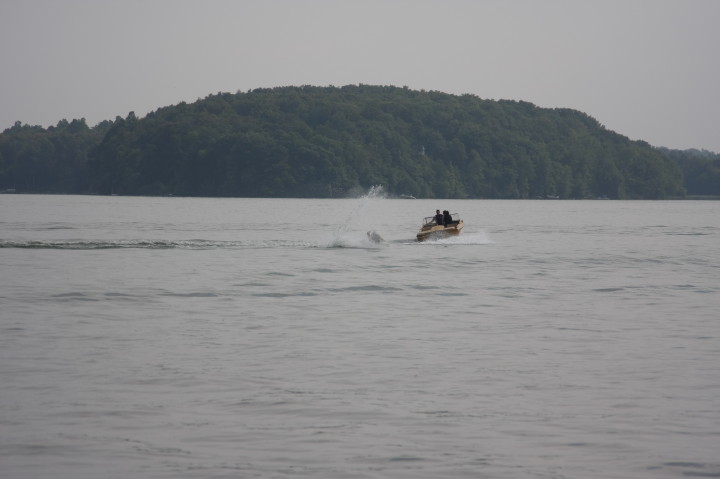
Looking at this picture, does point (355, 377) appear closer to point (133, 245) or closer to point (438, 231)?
point (133, 245)

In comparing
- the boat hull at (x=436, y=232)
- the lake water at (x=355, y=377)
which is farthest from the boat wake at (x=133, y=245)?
the lake water at (x=355, y=377)

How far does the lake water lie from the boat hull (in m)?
21.0

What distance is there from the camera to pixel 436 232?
5659cm

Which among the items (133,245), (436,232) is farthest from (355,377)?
(436,232)

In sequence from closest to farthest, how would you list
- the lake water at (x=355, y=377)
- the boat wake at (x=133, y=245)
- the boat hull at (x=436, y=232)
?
the lake water at (x=355, y=377) → the boat wake at (x=133, y=245) → the boat hull at (x=436, y=232)

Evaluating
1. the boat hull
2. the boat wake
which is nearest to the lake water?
the boat wake

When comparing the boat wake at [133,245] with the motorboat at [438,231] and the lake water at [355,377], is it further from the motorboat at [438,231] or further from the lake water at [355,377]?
the lake water at [355,377]

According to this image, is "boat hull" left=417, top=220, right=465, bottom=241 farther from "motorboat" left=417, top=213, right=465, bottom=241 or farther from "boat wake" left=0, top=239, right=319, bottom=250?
"boat wake" left=0, top=239, right=319, bottom=250

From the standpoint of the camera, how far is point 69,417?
42.2ft

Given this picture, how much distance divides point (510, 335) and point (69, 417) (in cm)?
1103

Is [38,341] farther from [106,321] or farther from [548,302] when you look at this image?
[548,302]

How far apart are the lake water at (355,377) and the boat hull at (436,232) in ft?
68.7

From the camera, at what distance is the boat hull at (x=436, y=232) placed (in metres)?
56.5

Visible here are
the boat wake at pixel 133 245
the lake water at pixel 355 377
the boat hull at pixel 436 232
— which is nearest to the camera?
the lake water at pixel 355 377
